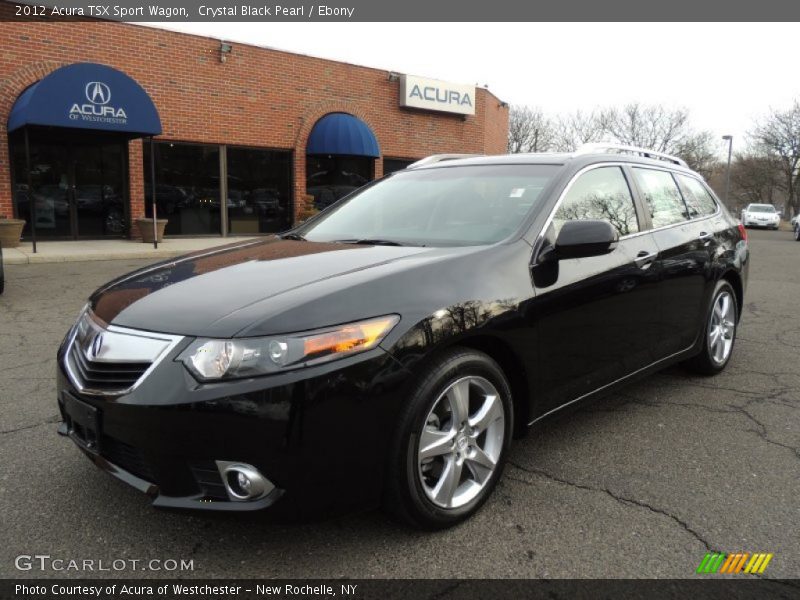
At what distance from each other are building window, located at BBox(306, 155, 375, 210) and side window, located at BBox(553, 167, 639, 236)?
14989 millimetres

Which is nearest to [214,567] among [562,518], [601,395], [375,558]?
[375,558]

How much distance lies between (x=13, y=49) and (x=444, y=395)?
1480 cm

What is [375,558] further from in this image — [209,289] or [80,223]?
[80,223]

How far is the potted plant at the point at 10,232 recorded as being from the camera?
→ 12914 mm

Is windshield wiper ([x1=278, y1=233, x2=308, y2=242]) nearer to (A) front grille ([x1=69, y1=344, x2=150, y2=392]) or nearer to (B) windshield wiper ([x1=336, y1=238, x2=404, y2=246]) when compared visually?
(B) windshield wiper ([x1=336, y1=238, x2=404, y2=246])

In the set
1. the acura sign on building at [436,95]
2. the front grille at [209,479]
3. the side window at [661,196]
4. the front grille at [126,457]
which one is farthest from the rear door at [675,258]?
the acura sign on building at [436,95]

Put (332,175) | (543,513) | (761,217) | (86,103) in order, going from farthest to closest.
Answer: (761,217), (332,175), (86,103), (543,513)

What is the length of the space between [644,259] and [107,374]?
292 centimetres

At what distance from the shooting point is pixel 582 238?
3023mm

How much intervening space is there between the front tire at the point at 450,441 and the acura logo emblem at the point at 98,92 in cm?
1269

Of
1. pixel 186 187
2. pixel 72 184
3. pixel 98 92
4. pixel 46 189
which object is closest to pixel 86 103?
pixel 98 92

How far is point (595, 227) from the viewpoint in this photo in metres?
3.07

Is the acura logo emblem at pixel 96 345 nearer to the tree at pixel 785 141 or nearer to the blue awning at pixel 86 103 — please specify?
the blue awning at pixel 86 103

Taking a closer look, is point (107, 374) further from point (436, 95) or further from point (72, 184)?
point (436, 95)
